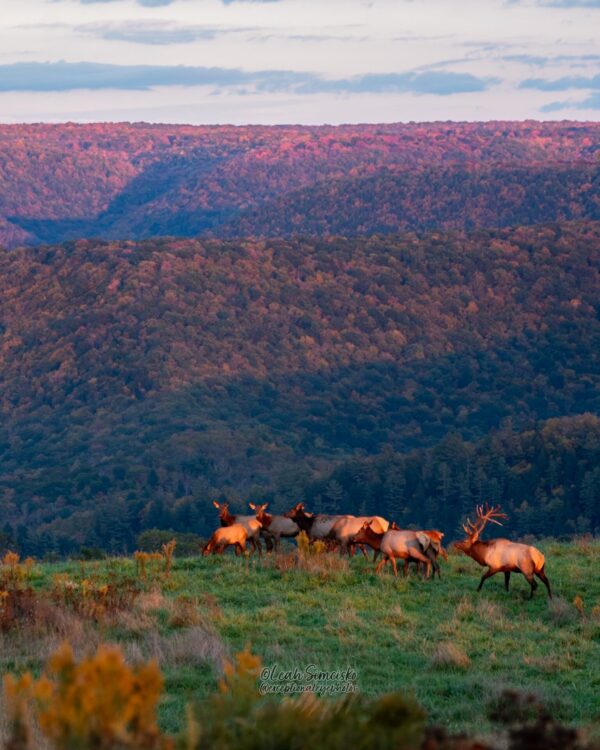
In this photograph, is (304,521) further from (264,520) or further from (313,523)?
(264,520)

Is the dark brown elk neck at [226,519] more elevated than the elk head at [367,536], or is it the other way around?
the elk head at [367,536]

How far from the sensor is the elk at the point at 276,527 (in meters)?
15.4

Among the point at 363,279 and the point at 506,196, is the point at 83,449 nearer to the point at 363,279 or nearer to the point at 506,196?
the point at 363,279

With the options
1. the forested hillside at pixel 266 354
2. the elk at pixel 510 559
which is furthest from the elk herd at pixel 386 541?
the forested hillside at pixel 266 354

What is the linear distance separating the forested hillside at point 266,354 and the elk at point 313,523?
52991 mm

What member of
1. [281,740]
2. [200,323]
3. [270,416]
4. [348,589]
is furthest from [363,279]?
[281,740]

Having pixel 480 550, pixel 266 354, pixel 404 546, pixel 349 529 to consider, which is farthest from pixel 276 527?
pixel 266 354

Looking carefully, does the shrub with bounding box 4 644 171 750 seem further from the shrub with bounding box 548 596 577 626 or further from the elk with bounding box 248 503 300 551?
the elk with bounding box 248 503 300 551

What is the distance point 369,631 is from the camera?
421 inches

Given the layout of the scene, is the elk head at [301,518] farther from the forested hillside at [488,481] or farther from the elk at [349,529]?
the forested hillside at [488,481]

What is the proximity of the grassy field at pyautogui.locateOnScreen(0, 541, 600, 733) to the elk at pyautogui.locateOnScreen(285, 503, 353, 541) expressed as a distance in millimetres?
999

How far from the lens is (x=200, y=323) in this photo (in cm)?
10812

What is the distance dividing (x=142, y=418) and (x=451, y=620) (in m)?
84.0

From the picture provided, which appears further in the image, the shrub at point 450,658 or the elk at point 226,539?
the elk at point 226,539
